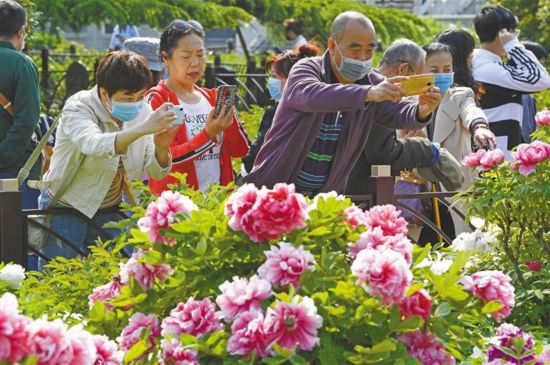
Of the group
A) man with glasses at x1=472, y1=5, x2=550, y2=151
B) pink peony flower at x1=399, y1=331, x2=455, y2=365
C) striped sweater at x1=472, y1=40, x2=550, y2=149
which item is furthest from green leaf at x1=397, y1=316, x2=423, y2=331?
striped sweater at x1=472, y1=40, x2=550, y2=149

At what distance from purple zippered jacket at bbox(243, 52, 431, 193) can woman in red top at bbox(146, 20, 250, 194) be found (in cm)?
42

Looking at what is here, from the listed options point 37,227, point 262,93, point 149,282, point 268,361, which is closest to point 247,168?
point 37,227

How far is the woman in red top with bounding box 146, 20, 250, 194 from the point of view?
18.6ft

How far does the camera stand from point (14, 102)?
6.28 meters

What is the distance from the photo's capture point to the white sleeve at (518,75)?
23.7ft

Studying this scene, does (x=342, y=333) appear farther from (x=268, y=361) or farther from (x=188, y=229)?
(x=188, y=229)

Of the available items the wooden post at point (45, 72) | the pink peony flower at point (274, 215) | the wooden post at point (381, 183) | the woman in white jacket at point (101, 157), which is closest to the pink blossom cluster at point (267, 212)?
the pink peony flower at point (274, 215)

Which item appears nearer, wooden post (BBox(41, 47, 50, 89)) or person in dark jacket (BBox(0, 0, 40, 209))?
person in dark jacket (BBox(0, 0, 40, 209))

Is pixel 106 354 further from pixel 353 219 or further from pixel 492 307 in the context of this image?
pixel 492 307

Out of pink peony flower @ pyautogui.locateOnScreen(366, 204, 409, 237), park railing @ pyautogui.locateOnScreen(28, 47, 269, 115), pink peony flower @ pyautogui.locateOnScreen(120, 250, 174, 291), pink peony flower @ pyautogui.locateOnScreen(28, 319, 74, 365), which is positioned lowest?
park railing @ pyautogui.locateOnScreen(28, 47, 269, 115)

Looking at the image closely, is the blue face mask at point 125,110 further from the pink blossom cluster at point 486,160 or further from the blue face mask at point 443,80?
the blue face mask at point 443,80

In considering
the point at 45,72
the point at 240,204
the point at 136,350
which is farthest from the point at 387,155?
the point at 45,72

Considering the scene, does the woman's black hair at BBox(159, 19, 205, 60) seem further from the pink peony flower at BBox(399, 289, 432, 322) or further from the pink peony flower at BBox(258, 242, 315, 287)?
the pink peony flower at BBox(399, 289, 432, 322)

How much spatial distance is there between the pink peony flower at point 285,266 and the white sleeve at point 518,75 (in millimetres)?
4397
